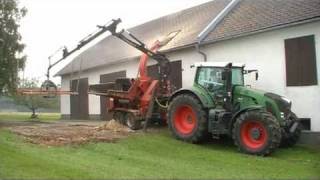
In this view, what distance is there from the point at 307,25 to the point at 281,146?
4.32m

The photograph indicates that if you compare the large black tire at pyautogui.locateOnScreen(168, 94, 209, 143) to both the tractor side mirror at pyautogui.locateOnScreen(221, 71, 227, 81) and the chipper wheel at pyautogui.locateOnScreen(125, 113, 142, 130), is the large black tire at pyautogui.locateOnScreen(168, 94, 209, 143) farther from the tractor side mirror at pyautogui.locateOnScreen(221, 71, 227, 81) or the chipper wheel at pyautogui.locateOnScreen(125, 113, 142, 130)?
the chipper wheel at pyautogui.locateOnScreen(125, 113, 142, 130)

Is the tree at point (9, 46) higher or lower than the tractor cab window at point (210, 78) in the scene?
higher

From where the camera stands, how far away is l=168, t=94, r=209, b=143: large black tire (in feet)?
58.3

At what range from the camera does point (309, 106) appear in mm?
18484

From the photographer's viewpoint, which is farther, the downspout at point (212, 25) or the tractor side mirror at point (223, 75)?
A: the downspout at point (212, 25)

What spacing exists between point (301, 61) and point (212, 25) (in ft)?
19.6

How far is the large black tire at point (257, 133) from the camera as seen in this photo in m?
15.7

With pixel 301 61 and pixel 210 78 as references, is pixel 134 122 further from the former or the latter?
pixel 301 61

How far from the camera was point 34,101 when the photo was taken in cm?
5188

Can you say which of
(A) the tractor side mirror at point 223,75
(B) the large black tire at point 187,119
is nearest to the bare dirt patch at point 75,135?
(B) the large black tire at point 187,119

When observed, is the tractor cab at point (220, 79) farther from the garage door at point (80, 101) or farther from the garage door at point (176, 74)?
the garage door at point (80, 101)

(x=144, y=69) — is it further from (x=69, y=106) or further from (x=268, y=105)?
(x=69, y=106)

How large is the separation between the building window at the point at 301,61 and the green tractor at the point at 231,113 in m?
1.41

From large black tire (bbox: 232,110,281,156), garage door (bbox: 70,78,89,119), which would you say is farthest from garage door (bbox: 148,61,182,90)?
garage door (bbox: 70,78,89,119)
